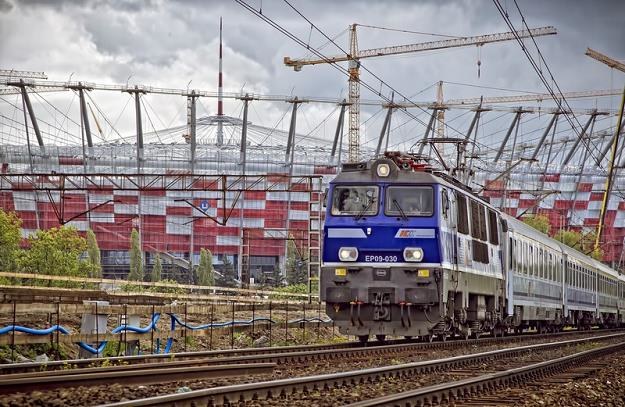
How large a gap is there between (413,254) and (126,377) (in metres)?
10.7

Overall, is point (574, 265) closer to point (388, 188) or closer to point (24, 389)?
point (388, 188)

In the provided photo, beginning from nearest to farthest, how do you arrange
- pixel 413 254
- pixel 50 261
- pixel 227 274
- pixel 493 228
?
pixel 413 254, pixel 493 228, pixel 50 261, pixel 227 274

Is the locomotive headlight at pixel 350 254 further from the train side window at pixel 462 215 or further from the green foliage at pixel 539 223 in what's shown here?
the green foliage at pixel 539 223

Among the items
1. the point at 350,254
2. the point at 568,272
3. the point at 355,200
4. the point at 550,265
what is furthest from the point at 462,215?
the point at 568,272

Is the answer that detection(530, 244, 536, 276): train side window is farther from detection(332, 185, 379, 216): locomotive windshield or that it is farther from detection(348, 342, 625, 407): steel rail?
detection(348, 342, 625, 407): steel rail

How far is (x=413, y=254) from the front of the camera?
2362cm

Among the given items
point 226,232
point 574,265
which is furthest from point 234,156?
point 574,265

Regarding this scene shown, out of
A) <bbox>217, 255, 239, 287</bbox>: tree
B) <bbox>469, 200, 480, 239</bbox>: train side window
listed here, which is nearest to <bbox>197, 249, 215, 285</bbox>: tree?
<bbox>217, 255, 239, 287</bbox>: tree

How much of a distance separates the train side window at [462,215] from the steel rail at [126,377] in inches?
374

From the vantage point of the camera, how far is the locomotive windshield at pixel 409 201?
2394cm

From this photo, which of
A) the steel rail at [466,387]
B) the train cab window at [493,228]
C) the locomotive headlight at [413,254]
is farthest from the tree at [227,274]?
the steel rail at [466,387]

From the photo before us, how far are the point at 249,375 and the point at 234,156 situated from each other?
110m

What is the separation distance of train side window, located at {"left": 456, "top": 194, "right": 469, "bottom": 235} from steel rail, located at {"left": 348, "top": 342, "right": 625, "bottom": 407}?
5.51 meters

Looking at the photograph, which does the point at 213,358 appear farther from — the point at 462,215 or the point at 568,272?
the point at 568,272
